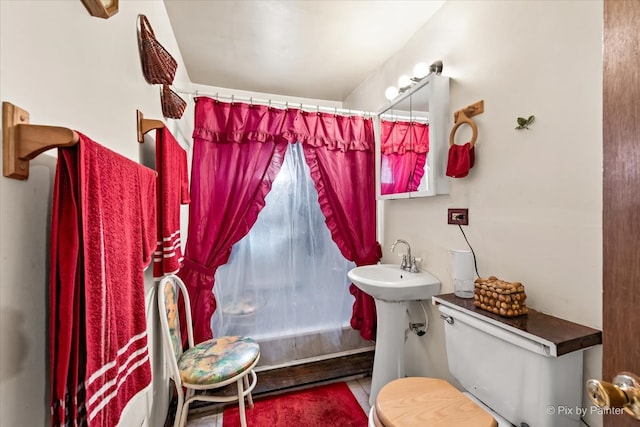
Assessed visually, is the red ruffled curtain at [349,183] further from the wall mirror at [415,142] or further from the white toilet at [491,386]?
the white toilet at [491,386]

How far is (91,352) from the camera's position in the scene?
20.9 inches

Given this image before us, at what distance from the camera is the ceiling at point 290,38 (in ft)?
5.17

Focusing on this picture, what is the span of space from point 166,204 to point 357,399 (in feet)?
5.84

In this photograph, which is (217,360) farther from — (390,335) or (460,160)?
(460,160)

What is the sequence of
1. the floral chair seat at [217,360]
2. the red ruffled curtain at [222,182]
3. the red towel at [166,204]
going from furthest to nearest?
1. the red ruffled curtain at [222,182]
2. the floral chair seat at [217,360]
3. the red towel at [166,204]

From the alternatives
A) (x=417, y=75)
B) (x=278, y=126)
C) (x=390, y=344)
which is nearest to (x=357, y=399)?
(x=390, y=344)

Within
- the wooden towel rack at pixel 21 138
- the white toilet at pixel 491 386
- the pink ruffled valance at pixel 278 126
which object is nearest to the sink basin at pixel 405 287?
the white toilet at pixel 491 386

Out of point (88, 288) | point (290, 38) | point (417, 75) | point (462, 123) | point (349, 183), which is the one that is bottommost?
point (88, 288)

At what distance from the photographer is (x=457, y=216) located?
4.70ft

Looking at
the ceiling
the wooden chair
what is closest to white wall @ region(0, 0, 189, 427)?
the wooden chair

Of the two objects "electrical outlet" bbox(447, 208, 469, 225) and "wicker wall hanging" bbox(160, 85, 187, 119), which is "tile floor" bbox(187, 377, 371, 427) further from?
"wicker wall hanging" bbox(160, 85, 187, 119)

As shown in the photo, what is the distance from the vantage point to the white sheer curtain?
6.71 ft

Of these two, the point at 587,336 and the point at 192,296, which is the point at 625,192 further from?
the point at 192,296

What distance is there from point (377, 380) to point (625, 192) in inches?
65.9
